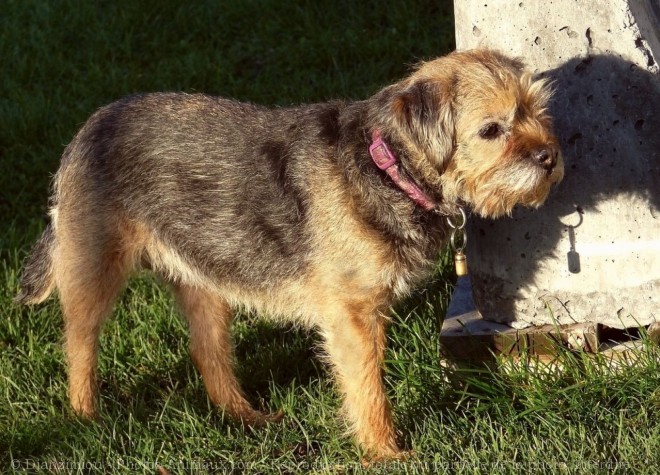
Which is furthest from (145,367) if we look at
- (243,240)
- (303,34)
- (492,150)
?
(303,34)

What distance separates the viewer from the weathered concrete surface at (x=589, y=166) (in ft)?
14.7

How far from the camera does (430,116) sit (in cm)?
416

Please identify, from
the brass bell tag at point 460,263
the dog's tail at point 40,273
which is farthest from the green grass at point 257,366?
the brass bell tag at point 460,263

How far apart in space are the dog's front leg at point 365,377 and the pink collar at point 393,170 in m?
0.51

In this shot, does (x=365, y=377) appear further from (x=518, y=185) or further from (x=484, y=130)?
(x=484, y=130)

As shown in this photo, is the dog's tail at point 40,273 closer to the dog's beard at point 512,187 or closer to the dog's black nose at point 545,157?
the dog's beard at point 512,187

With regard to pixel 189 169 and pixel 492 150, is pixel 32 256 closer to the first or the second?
pixel 189 169

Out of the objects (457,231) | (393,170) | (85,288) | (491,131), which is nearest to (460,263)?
(457,231)

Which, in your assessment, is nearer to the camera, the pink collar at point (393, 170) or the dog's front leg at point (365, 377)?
the pink collar at point (393, 170)

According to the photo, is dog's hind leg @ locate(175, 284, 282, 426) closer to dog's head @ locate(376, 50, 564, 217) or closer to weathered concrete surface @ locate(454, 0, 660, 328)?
weathered concrete surface @ locate(454, 0, 660, 328)

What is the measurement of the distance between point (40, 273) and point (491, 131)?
2382mm

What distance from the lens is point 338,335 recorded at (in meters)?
4.54

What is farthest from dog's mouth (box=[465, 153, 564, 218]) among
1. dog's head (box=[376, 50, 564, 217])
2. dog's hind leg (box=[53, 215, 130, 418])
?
dog's hind leg (box=[53, 215, 130, 418])

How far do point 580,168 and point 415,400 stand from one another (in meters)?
1.25
